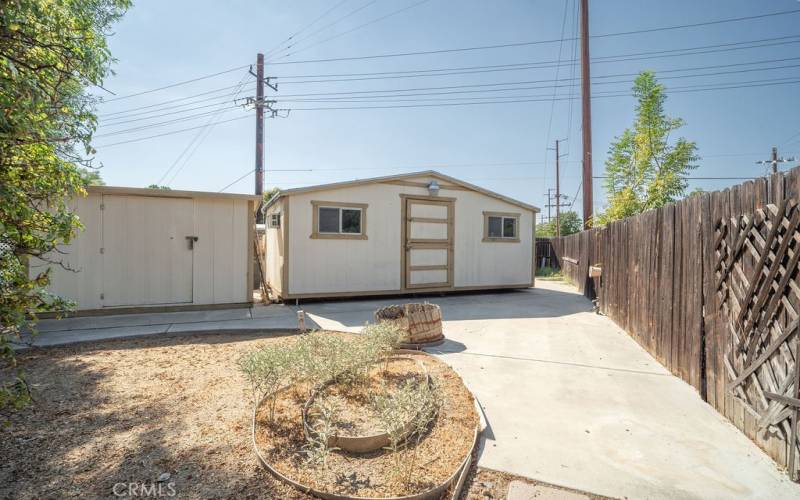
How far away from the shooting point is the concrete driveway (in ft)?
7.05

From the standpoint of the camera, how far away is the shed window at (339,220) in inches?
325

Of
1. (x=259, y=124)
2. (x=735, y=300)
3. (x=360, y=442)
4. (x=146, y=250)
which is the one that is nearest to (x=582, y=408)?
(x=735, y=300)

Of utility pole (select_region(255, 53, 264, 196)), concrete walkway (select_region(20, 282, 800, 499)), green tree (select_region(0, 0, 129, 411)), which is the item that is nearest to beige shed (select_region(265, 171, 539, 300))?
concrete walkway (select_region(20, 282, 800, 499))

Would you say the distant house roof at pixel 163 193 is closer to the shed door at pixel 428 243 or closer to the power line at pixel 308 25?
the shed door at pixel 428 243

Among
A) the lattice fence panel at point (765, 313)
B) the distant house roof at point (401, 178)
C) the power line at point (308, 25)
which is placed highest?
the power line at point (308, 25)

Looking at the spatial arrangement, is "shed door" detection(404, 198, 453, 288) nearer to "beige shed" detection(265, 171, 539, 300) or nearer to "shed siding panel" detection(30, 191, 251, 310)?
"beige shed" detection(265, 171, 539, 300)

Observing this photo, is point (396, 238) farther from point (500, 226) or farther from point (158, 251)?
point (158, 251)

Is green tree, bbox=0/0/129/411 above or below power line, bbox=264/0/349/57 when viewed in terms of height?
below

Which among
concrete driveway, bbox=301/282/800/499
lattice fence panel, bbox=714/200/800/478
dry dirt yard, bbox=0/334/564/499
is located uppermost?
lattice fence panel, bbox=714/200/800/478

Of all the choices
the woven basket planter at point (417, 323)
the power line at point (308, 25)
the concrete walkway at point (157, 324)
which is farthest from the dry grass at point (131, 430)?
the power line at point (308, 25)

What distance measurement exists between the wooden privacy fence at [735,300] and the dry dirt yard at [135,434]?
72.8 inches

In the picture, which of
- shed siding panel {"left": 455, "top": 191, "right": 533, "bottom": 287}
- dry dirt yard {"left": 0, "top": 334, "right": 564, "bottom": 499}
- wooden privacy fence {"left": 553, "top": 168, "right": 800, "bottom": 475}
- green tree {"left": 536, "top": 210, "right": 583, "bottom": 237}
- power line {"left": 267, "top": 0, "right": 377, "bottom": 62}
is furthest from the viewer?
green tree {"left": 536, "top": 210, "right": 583, "bottom": 237}

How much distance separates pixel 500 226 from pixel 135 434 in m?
9.34

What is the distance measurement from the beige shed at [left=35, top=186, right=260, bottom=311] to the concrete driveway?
4679mm
